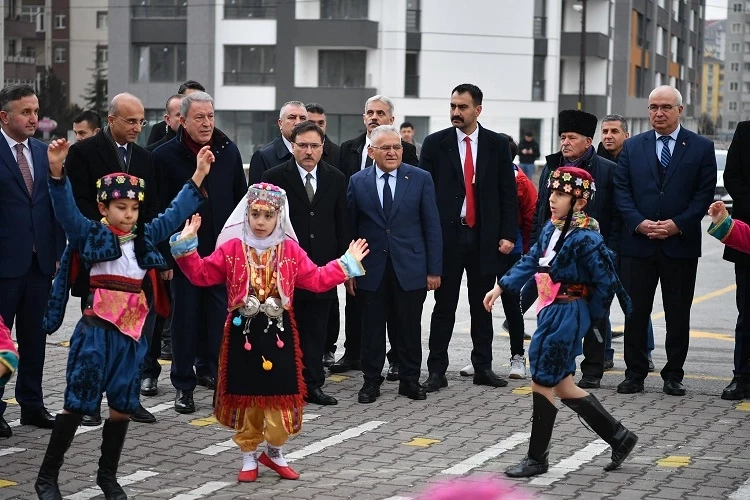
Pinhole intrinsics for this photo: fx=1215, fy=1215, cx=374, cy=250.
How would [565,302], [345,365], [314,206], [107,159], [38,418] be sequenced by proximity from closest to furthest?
[565,302], [38,418], [107,159], [314,206], [345,365]

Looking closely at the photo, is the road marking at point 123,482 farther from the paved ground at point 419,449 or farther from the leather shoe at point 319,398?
the leather shoe at point 319,398

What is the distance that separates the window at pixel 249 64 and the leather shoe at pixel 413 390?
45932mm

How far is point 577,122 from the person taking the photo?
34.0 ft

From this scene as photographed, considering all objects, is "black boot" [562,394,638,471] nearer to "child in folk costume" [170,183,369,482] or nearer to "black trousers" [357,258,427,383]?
"child in folk costume" [170,183,369,482]

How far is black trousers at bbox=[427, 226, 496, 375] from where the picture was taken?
1071 centimetres

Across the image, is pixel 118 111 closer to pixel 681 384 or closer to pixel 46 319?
pixel 46 319

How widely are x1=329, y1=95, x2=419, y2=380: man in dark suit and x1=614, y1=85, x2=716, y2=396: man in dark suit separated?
6.98ft

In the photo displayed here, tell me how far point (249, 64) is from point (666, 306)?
47060 mm

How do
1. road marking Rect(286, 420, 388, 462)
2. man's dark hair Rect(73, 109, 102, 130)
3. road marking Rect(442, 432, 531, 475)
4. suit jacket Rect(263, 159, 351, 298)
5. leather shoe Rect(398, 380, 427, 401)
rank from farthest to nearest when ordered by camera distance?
man's dark hair Rect(73, 109, 102, 130), leather shoe Rect(398, 380, 427, 401), suit jacket Rect(263, 159, 351, 298), road marking Rect(286, 420, 388, 462), road marking Rect(442, 432, 531, 475)

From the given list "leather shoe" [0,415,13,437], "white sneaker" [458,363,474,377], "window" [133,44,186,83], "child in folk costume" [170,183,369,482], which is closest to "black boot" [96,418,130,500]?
"child in folk costume" [170,183,369,482]

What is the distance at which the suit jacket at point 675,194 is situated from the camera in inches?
404

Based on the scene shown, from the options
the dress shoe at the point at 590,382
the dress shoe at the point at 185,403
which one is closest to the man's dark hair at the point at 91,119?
the dress shoe at the point at 185,403

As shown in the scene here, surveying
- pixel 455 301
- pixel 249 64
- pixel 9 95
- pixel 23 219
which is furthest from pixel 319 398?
pixel 249 64

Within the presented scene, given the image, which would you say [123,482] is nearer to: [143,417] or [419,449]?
[143,417]
